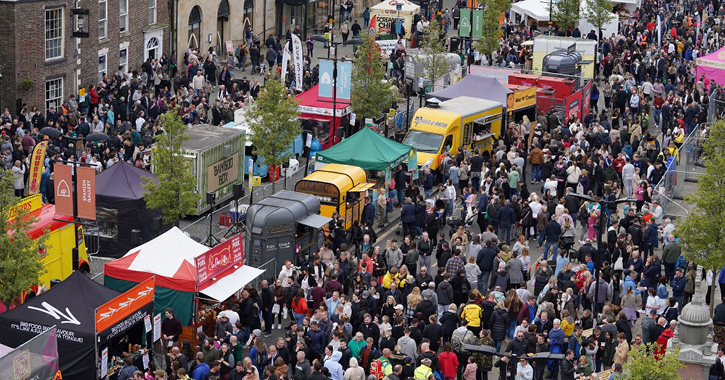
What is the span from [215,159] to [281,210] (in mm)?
5263

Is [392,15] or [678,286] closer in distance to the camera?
[678,286]

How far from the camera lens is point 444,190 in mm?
33562

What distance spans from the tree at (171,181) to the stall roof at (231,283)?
3992 mm

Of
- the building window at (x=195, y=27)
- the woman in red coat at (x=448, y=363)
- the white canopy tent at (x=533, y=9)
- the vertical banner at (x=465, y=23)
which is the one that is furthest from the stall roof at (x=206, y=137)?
the white canopy tent at (x=533, y=9)

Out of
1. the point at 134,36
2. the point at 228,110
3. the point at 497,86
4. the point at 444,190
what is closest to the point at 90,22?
the point at 134,36

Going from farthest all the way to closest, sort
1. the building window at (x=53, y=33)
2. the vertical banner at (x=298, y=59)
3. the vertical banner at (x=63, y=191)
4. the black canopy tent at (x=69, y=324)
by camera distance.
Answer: the building window at (x=53, y=33) < the vertical banner at (x=298, y=59) < the vertical banner at (x=63, y=191) < the black canopy tent at (x=69, y=324)

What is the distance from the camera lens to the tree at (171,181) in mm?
30359

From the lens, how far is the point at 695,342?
22.0 metres

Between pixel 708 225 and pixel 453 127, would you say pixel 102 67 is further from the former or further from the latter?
pixel 708 225

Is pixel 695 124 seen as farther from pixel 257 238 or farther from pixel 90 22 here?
pixel 90 22

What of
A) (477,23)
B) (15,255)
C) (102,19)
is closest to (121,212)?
(15,255)

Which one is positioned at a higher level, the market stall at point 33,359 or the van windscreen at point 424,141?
the van windscreen at point 424,141

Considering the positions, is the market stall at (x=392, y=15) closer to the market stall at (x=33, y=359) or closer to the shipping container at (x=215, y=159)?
the shipping container at (x=215, y=159)

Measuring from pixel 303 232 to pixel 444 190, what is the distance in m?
4.87
